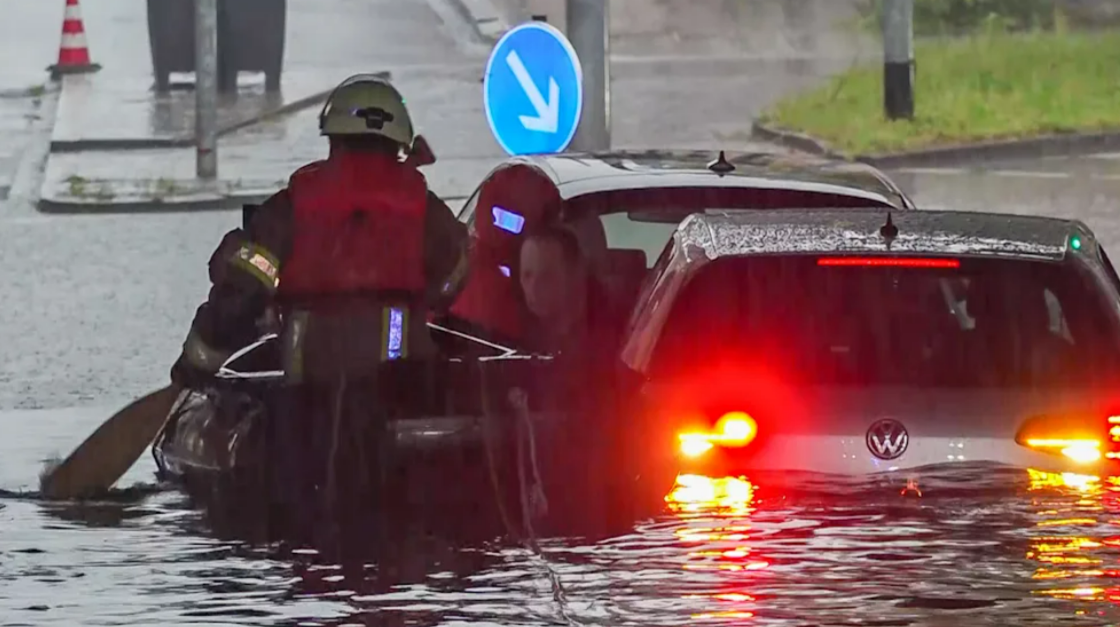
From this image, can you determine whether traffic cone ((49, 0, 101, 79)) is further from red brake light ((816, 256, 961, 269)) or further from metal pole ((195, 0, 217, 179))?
red brake light ((816, 256, 961, 269))

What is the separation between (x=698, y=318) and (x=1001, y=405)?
0.72m

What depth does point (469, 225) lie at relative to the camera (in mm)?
9523

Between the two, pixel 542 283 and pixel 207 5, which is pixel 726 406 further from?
pixel 207 5

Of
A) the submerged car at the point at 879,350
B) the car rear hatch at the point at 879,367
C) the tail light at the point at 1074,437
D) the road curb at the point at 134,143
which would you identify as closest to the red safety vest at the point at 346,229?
the submerged car at the point at 879,350

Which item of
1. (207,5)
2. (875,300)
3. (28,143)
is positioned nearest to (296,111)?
(28,143)

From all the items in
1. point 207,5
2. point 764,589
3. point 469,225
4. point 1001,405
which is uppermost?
point 207,5

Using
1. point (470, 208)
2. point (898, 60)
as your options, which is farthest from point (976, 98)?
point (470, 208)

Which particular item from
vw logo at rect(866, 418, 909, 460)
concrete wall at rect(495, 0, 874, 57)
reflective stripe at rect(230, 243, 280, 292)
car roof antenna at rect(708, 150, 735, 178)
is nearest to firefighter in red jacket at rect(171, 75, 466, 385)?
reflective stripe at rect(230, 243, 280, 292)

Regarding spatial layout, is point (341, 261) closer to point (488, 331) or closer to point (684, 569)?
point (684, 569)

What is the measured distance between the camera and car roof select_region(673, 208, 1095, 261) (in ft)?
21.5

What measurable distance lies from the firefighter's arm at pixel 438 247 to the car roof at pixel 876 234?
1.78ft

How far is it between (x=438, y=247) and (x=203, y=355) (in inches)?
25.2

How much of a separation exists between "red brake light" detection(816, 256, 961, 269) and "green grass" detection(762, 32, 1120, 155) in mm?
17434

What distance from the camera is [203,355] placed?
7.02 m
